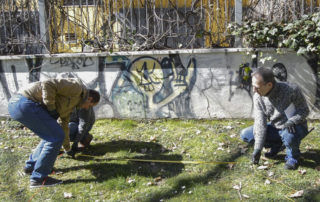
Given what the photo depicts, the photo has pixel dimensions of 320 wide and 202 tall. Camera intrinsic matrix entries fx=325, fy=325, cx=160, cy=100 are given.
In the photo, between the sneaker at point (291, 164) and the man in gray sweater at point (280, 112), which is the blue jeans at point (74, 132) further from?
the sneaker at point (291, 164)

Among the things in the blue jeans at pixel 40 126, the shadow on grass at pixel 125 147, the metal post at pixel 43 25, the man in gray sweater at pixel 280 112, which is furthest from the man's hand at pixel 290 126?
the metal post at pixel 43 25

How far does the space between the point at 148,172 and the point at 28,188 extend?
1.49 meters

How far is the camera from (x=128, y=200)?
143 inches

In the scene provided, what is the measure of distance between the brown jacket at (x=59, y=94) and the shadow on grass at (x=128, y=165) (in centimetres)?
89

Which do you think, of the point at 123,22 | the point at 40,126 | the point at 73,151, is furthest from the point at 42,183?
the point at 123,22

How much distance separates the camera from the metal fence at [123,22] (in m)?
5.80

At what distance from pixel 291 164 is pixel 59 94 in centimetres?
294

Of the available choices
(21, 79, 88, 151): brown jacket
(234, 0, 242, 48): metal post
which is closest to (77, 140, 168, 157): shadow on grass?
(21, 79, 88, 151): brown jacket

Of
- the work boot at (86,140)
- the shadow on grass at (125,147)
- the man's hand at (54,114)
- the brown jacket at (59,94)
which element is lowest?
the shadow on grass at (125,147)

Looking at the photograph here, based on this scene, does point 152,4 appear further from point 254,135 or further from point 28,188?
point 28,188

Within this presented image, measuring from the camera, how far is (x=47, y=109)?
3846mm

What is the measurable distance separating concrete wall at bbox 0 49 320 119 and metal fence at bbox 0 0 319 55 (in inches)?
11.0

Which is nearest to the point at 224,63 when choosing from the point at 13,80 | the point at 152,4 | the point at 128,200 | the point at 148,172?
the point at 152,4

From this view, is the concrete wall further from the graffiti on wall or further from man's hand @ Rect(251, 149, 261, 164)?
man's hand @ Rect(251, 149, 261, 164)
